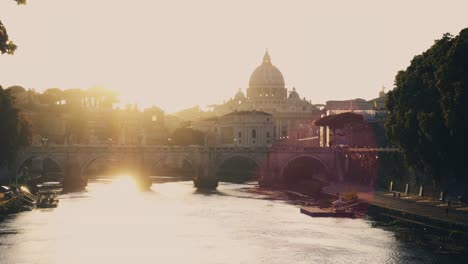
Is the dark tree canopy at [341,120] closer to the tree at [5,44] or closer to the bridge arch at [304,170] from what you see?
the bridge arch at [304,170]

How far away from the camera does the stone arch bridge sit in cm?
14438

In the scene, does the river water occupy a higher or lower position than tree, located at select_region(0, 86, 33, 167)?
lower

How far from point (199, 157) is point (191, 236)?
70.2 meters

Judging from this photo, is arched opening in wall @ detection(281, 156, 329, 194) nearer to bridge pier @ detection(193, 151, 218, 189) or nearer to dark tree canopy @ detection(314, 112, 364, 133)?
dark tree canopy @ detection(314, 112, 364, 133)

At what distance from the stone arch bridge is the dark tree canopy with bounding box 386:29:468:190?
48.6 m

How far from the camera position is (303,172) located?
511 ft

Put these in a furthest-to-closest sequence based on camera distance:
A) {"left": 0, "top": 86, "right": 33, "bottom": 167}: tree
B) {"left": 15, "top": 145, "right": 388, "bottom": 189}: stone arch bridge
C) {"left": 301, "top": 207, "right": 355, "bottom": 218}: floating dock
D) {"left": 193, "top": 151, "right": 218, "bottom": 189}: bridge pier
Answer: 1. {"left": 193, "top": 151, "right": 218, "bottom": 189}: bridge pier
2. {"left": 15, "top": 145, "right": 388, "bottom": 189}: stone arch bridge
3. {"left": 0, "top": 86, "right": 33, "bottom": 167}: tree
4. {"left": 301, "top": 207, "right": 355, "bottom": 218}: floating dock

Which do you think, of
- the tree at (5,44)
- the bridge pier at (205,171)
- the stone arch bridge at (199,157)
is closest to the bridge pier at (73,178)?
the stone arch bridge at (199,157)

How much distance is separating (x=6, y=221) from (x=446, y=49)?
4603 cm

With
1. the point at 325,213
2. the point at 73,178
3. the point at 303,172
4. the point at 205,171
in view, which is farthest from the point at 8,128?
the point at 303,172

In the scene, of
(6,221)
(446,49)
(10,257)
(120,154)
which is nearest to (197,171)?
(120,154)

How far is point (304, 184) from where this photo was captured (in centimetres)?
14150

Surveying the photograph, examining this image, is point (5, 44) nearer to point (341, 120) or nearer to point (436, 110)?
point (436, 110)

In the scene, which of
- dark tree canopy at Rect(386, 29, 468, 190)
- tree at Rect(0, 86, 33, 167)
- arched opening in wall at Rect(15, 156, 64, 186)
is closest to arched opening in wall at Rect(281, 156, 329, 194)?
arched opening in wall at Rect(15, 156, 64, 186)
